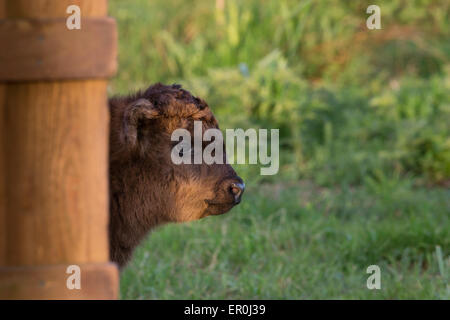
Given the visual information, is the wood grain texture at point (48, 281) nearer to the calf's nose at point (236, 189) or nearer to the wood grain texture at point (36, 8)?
the wood grain texture at point (36, 8)

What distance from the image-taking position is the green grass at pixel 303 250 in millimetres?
5055

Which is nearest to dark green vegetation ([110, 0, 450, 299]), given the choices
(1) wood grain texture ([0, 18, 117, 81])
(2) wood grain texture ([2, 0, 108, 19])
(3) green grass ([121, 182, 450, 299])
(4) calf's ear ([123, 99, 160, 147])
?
(3) green grass ([121, 182, 450, 299])

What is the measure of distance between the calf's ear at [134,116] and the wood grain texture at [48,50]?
3.05 ft

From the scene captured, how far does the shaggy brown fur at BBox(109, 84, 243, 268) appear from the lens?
11.7 feet

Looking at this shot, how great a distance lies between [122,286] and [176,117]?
1839 mm

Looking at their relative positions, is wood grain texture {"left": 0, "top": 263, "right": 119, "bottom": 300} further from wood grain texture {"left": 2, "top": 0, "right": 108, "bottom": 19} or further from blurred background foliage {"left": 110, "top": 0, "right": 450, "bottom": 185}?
blurred background foliage {"left": 110, "top": 0, "right": 450, "bottom": 185}

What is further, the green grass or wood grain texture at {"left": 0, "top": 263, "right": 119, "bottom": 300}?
the green grass

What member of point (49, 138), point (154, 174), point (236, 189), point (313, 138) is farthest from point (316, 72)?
point (49, 138)

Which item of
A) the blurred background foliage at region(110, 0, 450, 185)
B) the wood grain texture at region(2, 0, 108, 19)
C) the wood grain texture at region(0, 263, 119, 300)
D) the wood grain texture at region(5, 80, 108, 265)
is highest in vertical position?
the blurred background foliage at region(110, 0, 450, 185)

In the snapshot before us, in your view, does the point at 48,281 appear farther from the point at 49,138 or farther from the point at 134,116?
the point at 134,116

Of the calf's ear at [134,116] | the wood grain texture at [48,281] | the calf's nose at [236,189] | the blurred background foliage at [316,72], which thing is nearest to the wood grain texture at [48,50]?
the wood grain texture at [48,281]

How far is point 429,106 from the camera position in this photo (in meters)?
8.05

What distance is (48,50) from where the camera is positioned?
254 cm
